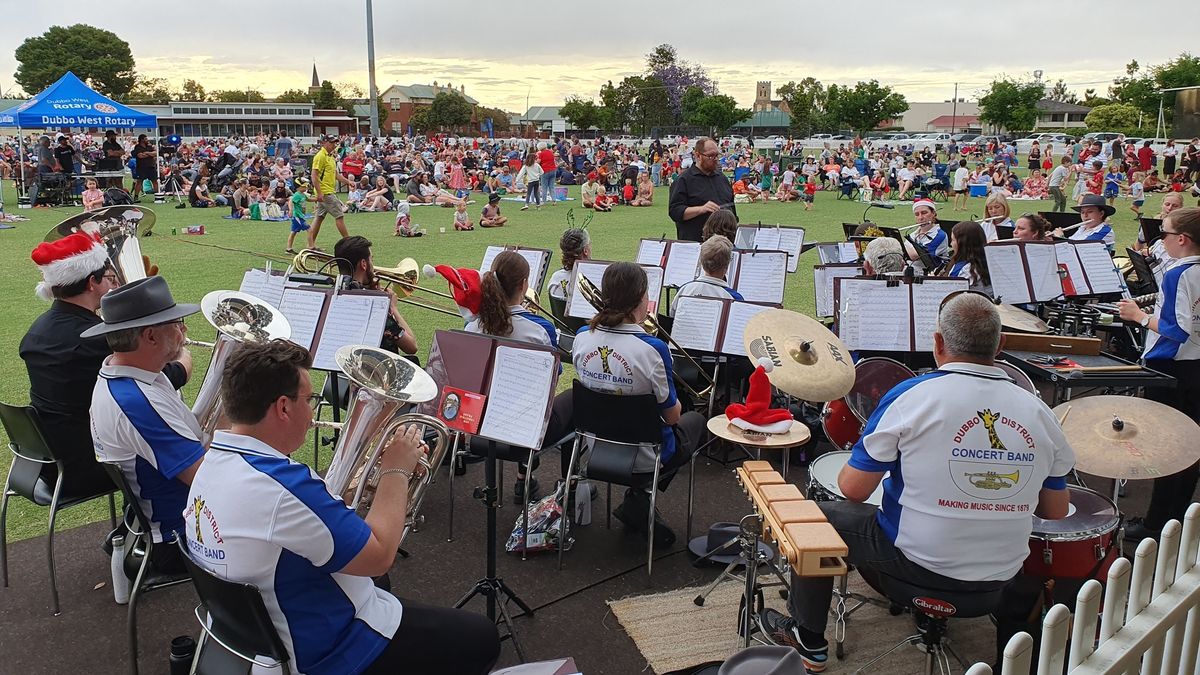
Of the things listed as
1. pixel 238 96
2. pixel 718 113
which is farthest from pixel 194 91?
pixel 718 113

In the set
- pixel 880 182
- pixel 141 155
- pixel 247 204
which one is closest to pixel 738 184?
pixel 880 182

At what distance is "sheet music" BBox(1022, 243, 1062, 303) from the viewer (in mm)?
7355

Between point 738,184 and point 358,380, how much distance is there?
2555 centimetres

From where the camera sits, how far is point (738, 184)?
1073 inches

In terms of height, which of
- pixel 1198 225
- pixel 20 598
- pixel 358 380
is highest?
pixel 1198 225

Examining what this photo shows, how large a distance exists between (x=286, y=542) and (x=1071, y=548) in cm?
291

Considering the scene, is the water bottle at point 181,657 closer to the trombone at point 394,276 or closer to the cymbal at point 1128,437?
the trombone at point 394,276

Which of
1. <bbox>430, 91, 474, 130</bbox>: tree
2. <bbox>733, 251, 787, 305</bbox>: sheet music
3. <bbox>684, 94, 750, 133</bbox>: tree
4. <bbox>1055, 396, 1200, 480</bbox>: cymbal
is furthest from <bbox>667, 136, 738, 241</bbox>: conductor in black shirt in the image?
<bbox>430, 91, 474, 130</bbox>: tree

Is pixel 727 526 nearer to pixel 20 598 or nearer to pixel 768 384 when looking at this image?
pixel 768 384

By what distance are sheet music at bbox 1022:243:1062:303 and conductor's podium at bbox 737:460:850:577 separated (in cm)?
488

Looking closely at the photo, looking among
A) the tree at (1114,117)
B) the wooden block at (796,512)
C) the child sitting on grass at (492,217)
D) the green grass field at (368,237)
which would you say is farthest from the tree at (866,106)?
the wooden block at (796,512)

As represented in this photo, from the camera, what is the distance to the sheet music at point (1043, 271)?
24.1ft

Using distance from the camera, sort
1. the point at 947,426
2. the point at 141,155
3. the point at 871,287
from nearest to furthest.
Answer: the point at 947,426 < the point at 871,287 < the point at 141,155

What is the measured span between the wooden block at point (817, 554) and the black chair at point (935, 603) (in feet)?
1.43
